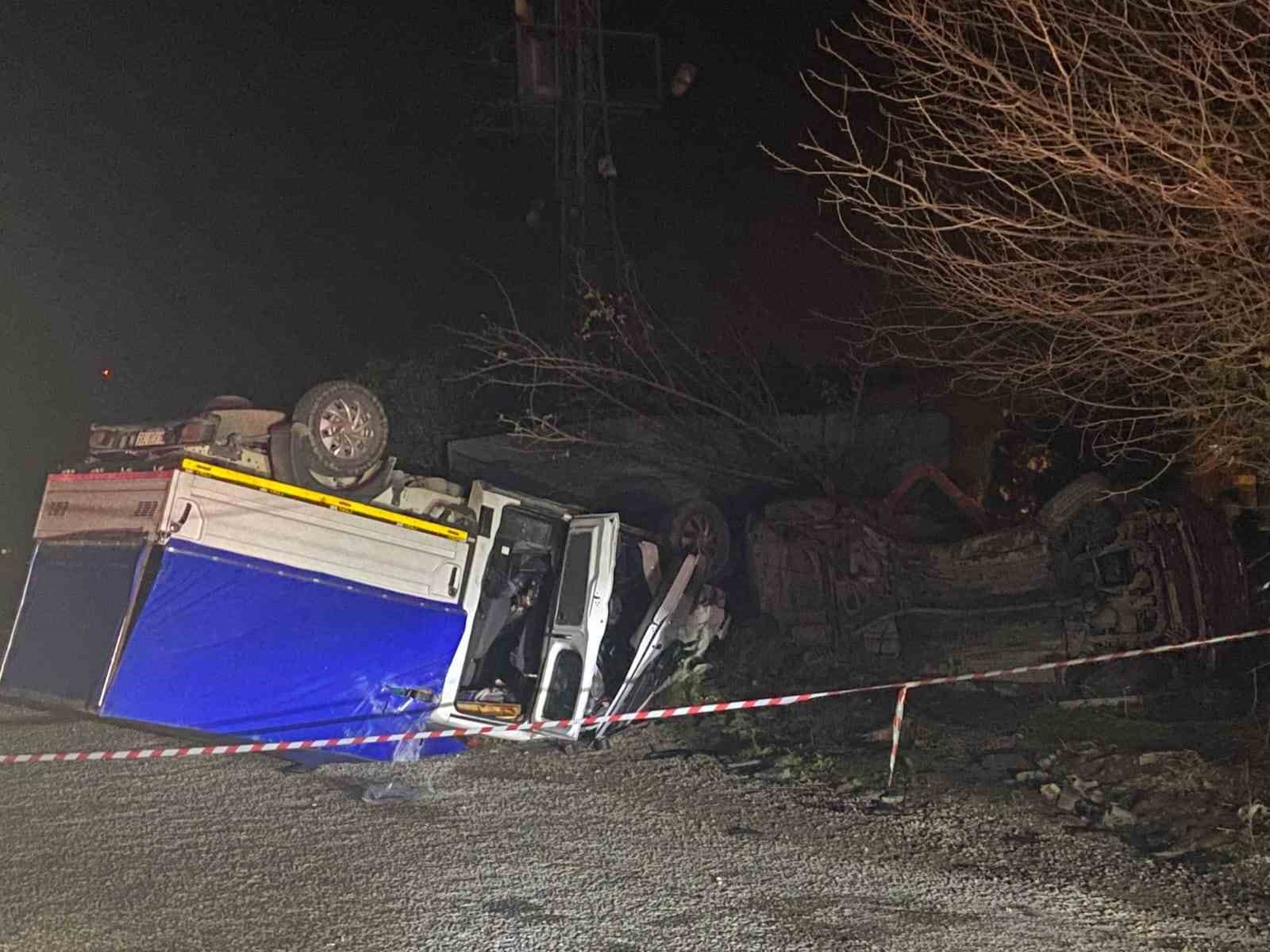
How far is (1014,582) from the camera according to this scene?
8828 millimetres

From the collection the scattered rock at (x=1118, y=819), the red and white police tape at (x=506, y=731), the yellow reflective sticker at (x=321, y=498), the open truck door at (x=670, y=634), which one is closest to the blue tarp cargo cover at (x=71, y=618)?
the yellow reflective sticker at (x=321, y=498)

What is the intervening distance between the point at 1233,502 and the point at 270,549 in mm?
6752

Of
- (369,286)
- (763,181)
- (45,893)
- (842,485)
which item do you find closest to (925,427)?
(842,485)

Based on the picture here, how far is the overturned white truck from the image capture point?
22.2 ft

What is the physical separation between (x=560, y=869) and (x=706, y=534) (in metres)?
4.81

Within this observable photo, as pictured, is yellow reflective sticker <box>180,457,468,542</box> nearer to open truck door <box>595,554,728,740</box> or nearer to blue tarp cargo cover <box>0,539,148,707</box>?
blue tarp cargo cover <box>0,539,148,707</box>

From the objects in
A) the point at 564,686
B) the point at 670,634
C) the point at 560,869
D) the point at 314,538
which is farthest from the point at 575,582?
the point at 560,869

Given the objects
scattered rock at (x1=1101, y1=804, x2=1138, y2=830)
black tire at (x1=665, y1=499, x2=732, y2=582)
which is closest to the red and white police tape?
scattered rock at (x1=1101, y1=804, x2=1138, y2=830)

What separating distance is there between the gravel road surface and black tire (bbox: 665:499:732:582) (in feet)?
8.21

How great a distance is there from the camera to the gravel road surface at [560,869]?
497 cm

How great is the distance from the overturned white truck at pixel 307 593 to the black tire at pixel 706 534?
152 cm

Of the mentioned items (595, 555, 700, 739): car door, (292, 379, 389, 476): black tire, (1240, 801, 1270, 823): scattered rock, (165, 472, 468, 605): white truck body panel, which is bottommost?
(1240, 801, 1270, 823): scattered rock

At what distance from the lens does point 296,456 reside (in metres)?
7.25

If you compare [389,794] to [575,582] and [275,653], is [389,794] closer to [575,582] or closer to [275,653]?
[275,653]
